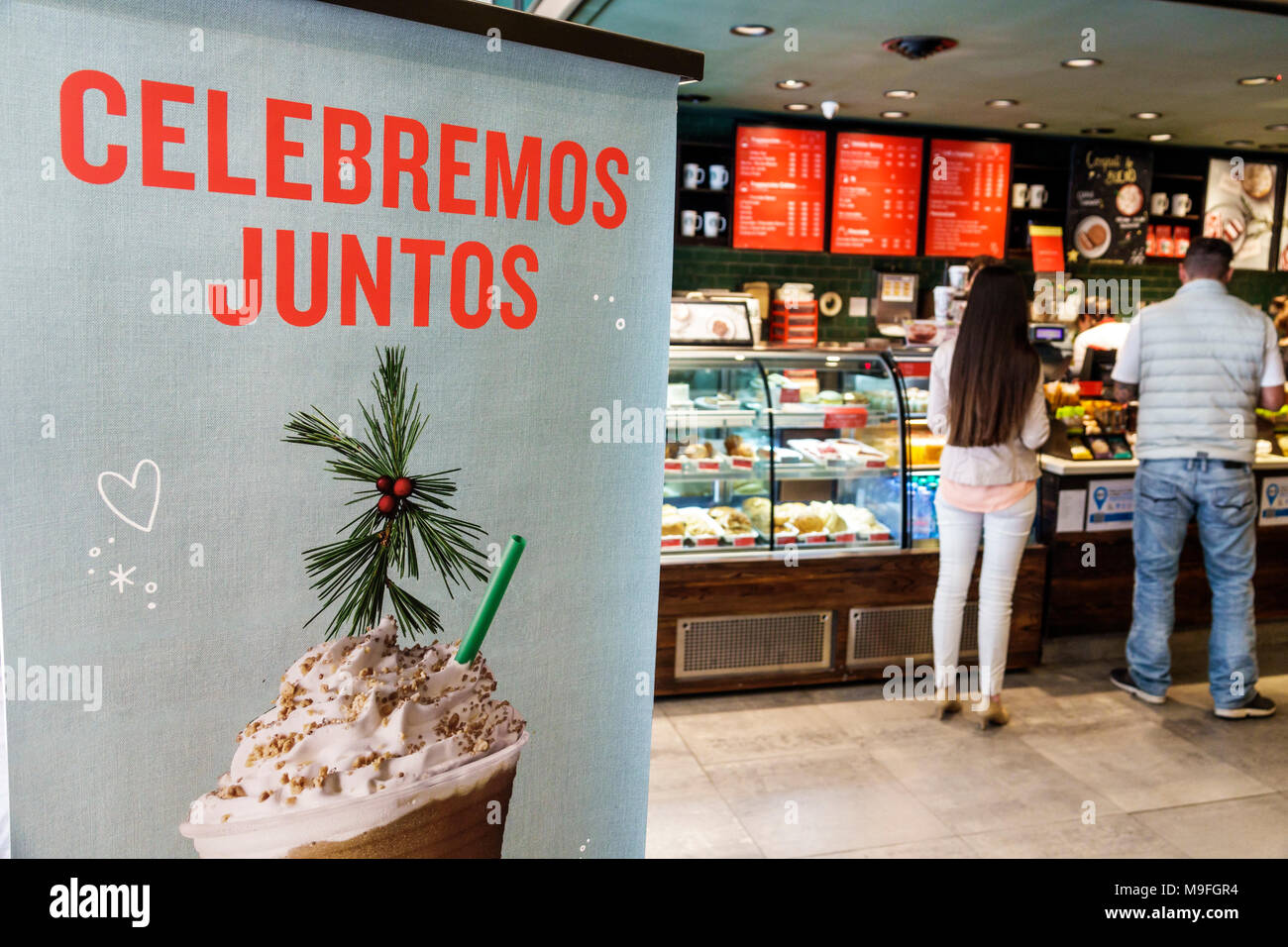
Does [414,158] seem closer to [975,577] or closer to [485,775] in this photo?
[485,775]

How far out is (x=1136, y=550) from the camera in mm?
4297

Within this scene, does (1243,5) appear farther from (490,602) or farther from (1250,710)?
(490,602)

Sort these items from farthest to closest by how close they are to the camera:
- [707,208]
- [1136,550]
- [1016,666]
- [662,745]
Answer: [707,208]
[1016,666]
[1136,550]
[662,745]

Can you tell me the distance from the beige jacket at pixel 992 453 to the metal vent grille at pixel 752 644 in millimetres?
936

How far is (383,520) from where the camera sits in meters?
1.23

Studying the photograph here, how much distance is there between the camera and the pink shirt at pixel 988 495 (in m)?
3.83

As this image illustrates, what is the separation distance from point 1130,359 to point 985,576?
3.75ft

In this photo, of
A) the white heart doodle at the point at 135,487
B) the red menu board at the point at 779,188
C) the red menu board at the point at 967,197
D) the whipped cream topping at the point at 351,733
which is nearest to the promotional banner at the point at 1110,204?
the red menu board at the point at 967,197

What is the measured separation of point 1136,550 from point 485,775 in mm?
3830

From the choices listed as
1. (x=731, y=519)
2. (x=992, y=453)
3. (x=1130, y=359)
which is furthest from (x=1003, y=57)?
(x=731, y=519)

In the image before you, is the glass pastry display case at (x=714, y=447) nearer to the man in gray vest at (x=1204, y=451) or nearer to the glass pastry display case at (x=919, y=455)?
the glass pastry display case at (x=919, y=455)

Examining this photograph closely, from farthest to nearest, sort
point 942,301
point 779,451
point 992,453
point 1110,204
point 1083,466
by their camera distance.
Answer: point 1110,204
point 942,301
point 1083,466
point 779,451
point 992,453

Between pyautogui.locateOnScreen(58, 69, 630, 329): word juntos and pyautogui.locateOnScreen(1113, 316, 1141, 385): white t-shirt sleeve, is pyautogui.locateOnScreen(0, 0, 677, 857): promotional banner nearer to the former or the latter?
pyautogui.locateOnScreen(58, 69, 630, 329): word juntos
